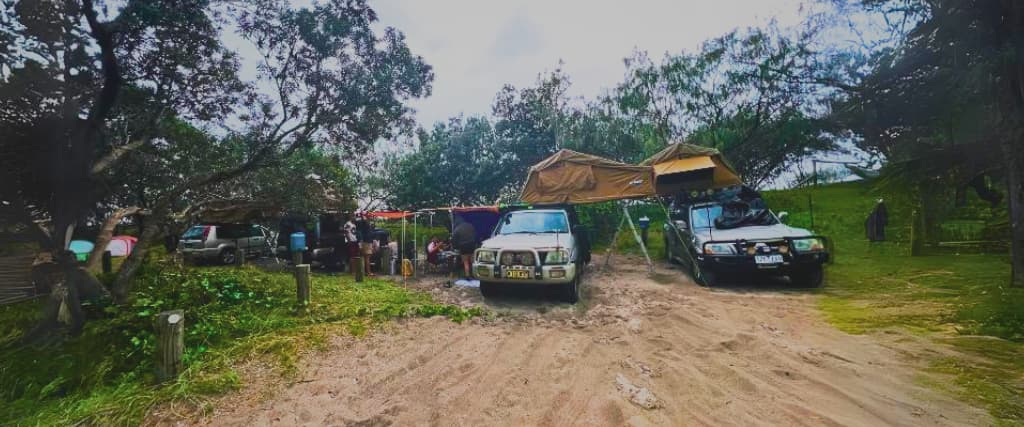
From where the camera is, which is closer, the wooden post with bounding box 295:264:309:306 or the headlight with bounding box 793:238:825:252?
the wooden post with bounding box 295:264:309:306

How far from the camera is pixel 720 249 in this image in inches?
→ 272

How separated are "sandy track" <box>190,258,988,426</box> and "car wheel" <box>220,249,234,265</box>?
11.2 metres

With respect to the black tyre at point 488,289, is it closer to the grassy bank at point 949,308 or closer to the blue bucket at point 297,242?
the grassy bank at point 949,308

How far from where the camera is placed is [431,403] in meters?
3.10

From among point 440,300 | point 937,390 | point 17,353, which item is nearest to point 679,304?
point 937,390

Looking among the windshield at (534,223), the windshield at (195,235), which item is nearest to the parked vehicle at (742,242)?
the windshield at (534,223)

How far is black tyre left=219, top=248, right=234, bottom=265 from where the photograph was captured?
1302cm

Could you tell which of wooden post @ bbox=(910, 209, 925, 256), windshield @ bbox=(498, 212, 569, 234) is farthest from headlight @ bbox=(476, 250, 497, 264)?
wooden post @ bbox=(910, 209, 925, 256)

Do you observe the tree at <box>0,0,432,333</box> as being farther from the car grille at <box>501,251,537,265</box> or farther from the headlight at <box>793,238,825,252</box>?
the headlight at <box>793,238,825,252</box>

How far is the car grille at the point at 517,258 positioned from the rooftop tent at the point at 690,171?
4.77m

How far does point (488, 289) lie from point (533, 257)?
50.3 inches

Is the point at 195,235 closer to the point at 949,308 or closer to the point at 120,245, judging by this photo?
the point at 120,245

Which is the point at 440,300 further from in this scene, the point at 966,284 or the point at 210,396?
the point at 966,284

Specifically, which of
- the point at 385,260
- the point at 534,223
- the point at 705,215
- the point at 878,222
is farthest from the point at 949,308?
the point at 385,260
